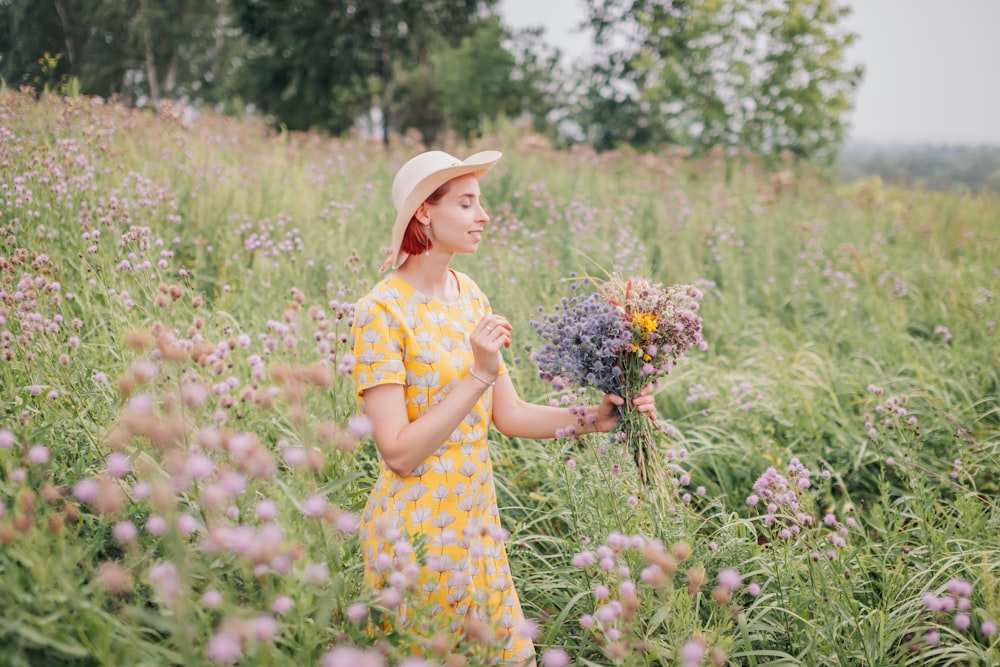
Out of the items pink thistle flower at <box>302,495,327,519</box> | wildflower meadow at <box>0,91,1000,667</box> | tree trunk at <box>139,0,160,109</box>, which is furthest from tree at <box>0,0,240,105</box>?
pink thistle flower at <box>302,495,327,519</box>

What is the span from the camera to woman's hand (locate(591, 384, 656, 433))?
6.48 ft

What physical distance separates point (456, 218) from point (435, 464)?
741 mm

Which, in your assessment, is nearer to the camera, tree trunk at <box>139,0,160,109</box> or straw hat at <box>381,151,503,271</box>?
straw hat at <box>381,151,503,271</box>

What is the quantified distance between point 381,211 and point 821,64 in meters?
9.45

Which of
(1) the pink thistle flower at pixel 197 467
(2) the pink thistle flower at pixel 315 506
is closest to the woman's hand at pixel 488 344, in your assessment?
(2) the pink thistle flower at pixel 315 506

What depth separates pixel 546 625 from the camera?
90.7 inches

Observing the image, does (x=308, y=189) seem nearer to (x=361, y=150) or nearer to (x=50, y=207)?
(x=50, y=207)

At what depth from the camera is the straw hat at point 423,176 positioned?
74.5 inches

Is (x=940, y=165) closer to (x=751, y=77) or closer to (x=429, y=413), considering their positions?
(x=751, y=77)

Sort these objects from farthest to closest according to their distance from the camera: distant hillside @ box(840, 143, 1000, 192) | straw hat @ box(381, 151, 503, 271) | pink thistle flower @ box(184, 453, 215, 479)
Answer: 1. distant hillside @ box(840, 143, 1000, 192)
2. straw hat @ box(381, 151, 503, 271)
3. pink thistle flower @ box(184, 453, 215, 479)

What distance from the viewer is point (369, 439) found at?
2744 millimetres

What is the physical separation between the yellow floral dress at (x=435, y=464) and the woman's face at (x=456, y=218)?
184 mm

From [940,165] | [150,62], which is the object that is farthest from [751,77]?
[150,62]

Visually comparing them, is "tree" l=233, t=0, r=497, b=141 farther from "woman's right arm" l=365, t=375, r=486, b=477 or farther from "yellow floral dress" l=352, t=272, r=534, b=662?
"woman's right arm" l=365, t=375, r=486, b=477
